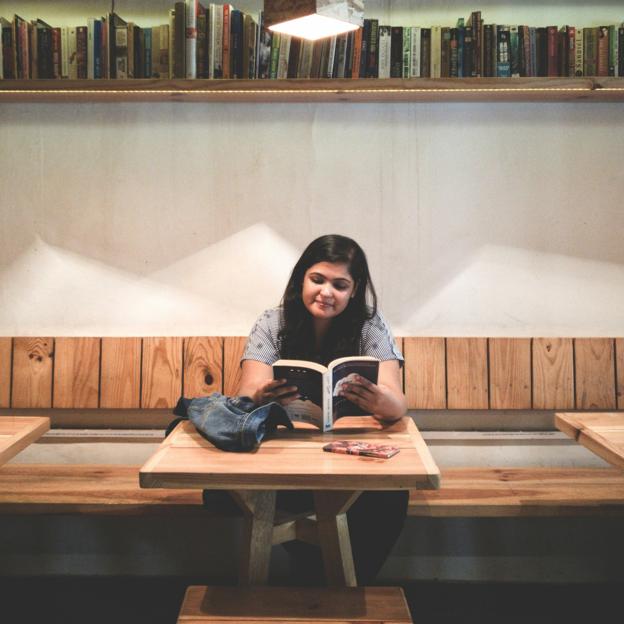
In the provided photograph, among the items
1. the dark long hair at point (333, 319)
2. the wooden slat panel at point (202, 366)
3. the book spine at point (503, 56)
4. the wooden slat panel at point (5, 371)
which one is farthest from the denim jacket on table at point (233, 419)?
the book spine at point (503, 56)

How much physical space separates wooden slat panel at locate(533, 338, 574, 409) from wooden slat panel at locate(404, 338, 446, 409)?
0.44 metres

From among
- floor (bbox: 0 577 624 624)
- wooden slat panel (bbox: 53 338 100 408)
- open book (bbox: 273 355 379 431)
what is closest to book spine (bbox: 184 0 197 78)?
wooden slat panel (bbox: 53 338 100 408)

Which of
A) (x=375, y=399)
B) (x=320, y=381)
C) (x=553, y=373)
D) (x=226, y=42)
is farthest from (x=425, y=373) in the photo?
(x=226, y=42)

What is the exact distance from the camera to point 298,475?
1570 millimetres

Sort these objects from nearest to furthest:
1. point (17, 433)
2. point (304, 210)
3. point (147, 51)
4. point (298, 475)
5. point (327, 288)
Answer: point (298, 475)
point (17, 433)
point (327, 288)
point (147, 51)
point (304, 210)

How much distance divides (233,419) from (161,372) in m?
1.45

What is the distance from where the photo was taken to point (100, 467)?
2881 mm

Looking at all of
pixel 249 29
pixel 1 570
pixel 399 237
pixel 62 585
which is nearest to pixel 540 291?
pixel 399 237

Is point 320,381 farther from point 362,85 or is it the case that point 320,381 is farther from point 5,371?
point 5,371

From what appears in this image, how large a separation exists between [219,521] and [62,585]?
72 centimetres

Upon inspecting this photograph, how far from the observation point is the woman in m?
2.24

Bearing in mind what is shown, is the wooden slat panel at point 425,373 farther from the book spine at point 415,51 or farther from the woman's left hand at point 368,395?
the book spine at point 415,51

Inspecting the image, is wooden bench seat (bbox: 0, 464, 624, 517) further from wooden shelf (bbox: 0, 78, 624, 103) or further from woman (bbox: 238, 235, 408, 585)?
wooden shelf (bbox: 0, 78, 624, 103)

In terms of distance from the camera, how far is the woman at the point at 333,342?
2.24 metres
